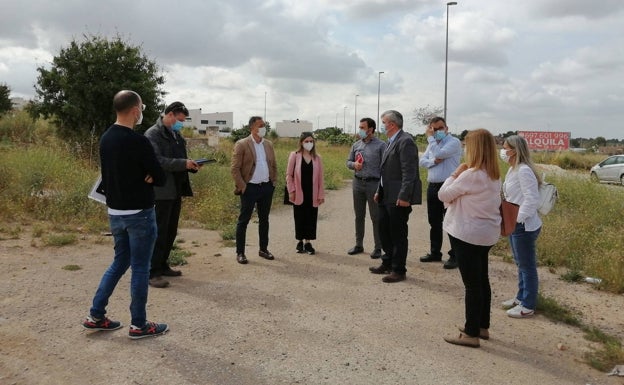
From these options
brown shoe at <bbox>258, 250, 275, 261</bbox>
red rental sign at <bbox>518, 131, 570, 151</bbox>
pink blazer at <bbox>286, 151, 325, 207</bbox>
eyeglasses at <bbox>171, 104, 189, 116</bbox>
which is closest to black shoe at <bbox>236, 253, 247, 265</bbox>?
brown shoe at <bbox>258, 250, 275, 261</bbox>

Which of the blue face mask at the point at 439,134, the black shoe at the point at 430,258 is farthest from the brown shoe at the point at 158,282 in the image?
A: the blue face mask at the point at 439,134

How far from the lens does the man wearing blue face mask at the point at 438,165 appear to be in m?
6.27

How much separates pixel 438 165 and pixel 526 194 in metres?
2.13

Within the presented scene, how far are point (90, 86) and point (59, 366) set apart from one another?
42.4 feet

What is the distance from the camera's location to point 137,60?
15352 mm

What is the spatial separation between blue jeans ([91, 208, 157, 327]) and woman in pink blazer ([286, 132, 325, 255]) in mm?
3182

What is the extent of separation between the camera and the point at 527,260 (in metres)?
4.50

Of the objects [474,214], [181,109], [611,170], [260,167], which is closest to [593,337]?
[474,214]

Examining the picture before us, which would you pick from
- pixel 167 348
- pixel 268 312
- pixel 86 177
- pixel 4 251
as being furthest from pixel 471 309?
pixel 86 177

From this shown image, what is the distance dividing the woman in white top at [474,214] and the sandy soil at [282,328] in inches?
15.0

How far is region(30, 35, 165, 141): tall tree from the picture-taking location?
14555 mm

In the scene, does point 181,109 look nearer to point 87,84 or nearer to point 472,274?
point 472,274

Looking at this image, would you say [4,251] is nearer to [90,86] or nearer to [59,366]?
[59,366]

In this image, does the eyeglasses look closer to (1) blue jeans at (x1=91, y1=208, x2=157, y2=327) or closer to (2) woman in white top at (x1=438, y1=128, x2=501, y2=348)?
(1) blue jeans at (x1=91, y1=208, x2=157, y2=327)
